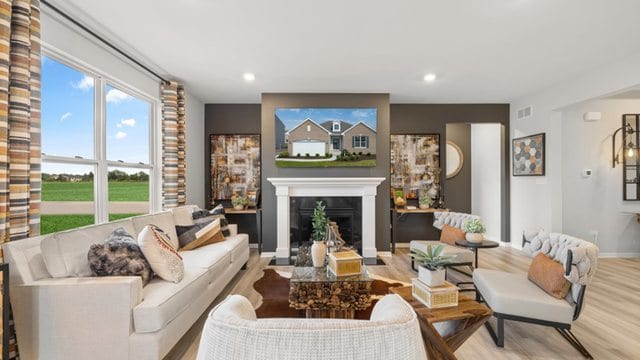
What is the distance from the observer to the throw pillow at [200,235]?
11.0 ft

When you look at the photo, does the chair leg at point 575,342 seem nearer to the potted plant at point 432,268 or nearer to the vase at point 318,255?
the potted plant at point 432,268

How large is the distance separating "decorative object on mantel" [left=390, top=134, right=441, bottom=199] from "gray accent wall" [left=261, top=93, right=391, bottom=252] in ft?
2.26

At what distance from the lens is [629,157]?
176 inches

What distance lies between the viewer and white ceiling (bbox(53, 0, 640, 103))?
2.43m

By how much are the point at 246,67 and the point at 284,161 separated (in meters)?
1.55

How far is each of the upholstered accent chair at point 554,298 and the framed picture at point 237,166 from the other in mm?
3994

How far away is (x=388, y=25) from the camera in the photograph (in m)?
2.68

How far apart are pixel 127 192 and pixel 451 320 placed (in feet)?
12.2

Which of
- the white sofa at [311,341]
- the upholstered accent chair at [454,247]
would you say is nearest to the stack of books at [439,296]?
the white sofa at [311,341]

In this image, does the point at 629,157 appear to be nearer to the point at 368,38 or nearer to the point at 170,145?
the point at 368,38

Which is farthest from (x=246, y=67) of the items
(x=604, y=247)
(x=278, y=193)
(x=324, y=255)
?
(x=604, y=247)

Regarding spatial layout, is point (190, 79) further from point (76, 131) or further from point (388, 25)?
point (388, 25)

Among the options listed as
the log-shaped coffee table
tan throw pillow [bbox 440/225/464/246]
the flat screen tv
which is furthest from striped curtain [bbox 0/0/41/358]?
tan throw pillow [bbox 440/225/464/246]

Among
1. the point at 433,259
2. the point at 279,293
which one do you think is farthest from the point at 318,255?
the point at 433,259
